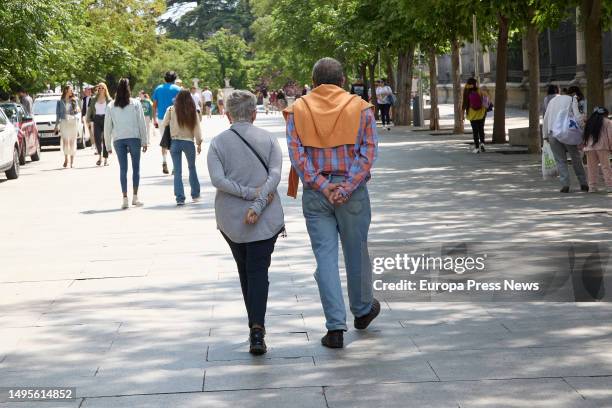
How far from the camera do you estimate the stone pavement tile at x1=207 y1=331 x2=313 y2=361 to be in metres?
7.12

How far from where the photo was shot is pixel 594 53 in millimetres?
20531

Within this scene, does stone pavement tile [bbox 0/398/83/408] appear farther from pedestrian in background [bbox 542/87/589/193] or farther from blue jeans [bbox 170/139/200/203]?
pedestrian in background [bbox 542/87/589/193]

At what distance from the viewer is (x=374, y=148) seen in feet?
24.4

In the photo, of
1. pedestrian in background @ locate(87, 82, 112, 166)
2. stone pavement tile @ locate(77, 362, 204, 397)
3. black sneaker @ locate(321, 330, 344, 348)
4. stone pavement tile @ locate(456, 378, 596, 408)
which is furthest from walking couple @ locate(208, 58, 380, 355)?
pedestrian in background @ locate(87, 82, 112, 166)

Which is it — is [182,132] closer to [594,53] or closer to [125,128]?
[125,128]

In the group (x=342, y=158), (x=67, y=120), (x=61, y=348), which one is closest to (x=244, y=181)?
(x=342, y=158)

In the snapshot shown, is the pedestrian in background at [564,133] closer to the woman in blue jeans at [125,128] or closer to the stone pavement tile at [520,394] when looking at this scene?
the woman in blue jeans at [125,128]

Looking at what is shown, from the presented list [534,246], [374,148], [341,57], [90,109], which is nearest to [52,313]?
[374,148]

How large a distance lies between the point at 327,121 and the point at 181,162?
952 centimetres

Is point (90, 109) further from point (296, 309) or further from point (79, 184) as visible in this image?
point (296, 309)

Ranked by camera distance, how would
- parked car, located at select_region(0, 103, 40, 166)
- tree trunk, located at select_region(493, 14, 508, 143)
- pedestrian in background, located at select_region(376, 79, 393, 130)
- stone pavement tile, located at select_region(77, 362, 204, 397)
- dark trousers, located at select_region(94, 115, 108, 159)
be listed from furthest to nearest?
pedestrian in background, located at select_region(376, 79, 393, 130), parked car, located at select_region(0, 103, 40, 166), tree trunk, located at select_region(493, 14, 508, 143), dark trousers, located at select_region(94, 115, 108, 159), stone pavement tile, located at select_region(77, 362, 204, 397)

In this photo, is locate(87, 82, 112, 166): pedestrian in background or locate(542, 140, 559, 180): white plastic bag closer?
locate(542, 140, 559, 180): white plastic bag

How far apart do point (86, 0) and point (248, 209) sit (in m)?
38.3

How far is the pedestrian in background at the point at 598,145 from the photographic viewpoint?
53.0 ft
